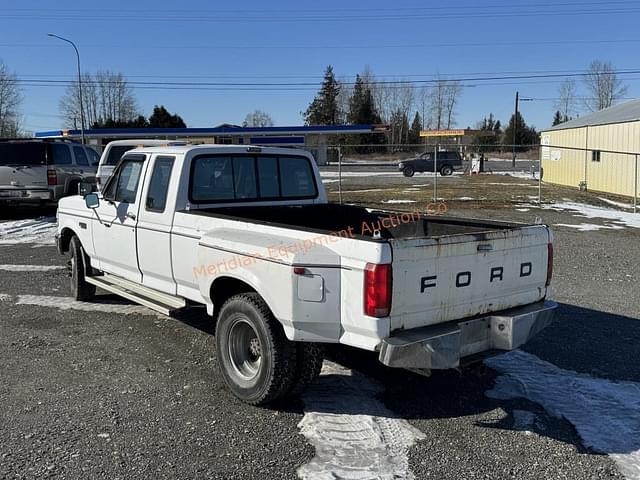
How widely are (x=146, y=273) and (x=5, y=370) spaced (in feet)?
4.73

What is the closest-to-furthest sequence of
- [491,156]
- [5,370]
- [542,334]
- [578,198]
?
[5,370] < [542,334] < [578,198] < [491,156]

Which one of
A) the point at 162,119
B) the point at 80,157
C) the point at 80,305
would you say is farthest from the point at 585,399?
the point at 162,119

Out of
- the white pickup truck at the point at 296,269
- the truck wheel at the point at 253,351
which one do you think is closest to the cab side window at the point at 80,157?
the white pickup truck at the point at 296,269

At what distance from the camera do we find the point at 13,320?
6.82m

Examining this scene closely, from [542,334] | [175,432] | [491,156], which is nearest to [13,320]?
[175,432]

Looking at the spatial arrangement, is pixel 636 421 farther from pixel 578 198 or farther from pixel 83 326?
pixel 578 198

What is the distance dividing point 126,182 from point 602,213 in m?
15.5

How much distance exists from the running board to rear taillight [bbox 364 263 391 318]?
2.24 meters

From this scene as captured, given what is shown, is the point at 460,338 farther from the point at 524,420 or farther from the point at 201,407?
the point at 201,407

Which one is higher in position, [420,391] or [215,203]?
[215,203]

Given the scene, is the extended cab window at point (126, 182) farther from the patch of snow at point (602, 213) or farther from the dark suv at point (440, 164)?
the dark suv at point (440, 164)

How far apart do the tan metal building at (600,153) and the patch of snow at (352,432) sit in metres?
17.9

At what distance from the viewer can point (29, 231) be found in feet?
46.4

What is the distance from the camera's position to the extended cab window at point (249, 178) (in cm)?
575
